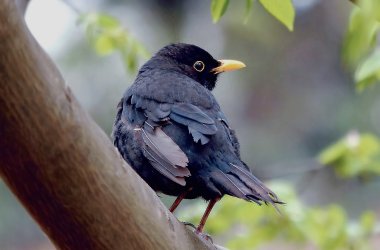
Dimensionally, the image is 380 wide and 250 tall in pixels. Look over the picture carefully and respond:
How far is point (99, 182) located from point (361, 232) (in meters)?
3.21

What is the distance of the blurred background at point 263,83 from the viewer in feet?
41.4

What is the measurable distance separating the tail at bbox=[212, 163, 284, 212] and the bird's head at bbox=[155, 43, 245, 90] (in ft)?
4.32

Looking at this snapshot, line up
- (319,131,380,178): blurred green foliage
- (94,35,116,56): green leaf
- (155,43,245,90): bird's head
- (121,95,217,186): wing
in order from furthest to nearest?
(319,131,380,178): blurred green foliage → (94,35,116,56): green leaf → (155,43,245,90): bird's head → (121,95,217,186): wing

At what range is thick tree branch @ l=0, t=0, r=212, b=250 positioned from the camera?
7.39 feet

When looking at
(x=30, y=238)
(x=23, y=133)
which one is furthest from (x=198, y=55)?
(x=30, y=238)

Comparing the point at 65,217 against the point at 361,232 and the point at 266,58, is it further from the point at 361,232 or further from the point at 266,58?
the point at 266,58

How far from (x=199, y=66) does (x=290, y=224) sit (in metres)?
1.22

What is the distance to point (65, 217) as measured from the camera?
251 centimetres

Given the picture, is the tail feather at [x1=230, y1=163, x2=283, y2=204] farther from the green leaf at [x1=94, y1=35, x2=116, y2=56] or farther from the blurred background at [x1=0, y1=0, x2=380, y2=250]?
the blurred background at [x1=0, y1=0, x2=380, y2=250]

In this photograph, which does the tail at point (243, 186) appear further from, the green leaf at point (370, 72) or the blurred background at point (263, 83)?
the blurred background at point (263, 83)

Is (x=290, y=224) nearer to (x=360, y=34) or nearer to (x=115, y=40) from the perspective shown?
(x=115, y=40)

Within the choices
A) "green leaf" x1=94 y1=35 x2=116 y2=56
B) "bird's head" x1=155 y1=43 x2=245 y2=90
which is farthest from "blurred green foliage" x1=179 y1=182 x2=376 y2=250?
"green leaf" x1=94 y1=35 x2=116 y2=56

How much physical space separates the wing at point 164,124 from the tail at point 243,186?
0.20 m

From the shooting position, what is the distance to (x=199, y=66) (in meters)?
5.18
